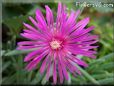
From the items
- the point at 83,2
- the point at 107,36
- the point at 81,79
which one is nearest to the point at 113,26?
the point at 107,36

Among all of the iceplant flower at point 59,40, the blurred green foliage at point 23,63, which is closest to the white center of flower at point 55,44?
the iceplant flower at point 59,40

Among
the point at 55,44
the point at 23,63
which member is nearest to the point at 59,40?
the point at 55,44

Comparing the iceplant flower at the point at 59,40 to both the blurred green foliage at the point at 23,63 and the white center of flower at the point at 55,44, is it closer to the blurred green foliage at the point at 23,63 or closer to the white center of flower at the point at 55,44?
the white center of flower at the point at 55,44

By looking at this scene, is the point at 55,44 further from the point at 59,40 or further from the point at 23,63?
the point at 23,63

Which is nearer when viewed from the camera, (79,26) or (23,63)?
(79,26)

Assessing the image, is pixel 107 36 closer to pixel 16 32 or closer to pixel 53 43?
pixel 16 32

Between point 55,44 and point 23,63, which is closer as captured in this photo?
point 55,44

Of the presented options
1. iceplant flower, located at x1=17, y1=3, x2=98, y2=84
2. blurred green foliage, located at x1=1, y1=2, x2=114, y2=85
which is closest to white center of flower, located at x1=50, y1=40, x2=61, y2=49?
iceplant flower, located at x1=17, y1=3, x2=98, y2=84

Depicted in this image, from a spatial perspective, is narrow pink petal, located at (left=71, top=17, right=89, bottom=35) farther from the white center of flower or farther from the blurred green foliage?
the blurred green foliage

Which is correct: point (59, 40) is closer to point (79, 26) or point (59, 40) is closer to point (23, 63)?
point (79, 26)
